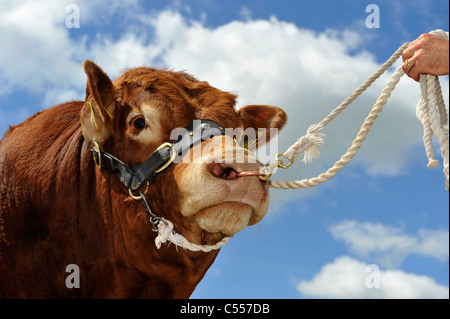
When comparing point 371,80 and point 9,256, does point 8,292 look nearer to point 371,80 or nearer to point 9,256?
point 9,256

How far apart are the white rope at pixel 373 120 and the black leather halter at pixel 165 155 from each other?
32.1 inches

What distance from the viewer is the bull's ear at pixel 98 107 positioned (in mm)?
5688

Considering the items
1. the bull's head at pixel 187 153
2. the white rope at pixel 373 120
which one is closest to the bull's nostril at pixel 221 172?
the bull's head at pixel 187 153

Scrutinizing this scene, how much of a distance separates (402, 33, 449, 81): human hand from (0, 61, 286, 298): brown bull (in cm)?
197

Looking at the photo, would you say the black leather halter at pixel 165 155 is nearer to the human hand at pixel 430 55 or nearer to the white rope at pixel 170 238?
the white rope at pixel 170 238

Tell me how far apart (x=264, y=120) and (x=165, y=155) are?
2.40 m

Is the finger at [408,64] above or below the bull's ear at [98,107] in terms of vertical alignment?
below

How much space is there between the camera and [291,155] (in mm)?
5871

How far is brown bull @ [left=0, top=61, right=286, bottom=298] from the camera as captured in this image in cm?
570

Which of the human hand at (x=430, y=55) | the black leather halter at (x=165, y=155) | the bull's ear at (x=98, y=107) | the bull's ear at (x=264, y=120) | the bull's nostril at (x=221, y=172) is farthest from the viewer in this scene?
the bull's ear at (x=264, y=120)

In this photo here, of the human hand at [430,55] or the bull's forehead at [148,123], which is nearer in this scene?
the human hand at [430,55]

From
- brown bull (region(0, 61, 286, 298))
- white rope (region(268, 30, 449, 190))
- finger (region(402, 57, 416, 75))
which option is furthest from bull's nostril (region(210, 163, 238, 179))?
finger (region(402, 57, 416, 75))
